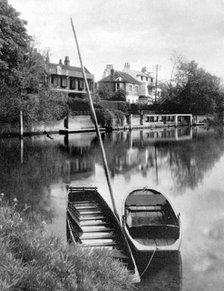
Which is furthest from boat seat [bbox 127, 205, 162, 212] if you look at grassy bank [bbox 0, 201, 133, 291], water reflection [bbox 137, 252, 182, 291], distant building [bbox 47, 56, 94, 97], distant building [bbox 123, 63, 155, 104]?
distant building [bbox 123, 63, 155, 104]

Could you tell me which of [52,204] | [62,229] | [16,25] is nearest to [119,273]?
[62,229]

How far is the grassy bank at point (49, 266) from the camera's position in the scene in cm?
693

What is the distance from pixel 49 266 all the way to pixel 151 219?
689cm

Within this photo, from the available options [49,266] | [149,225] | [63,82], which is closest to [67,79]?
[63,82]

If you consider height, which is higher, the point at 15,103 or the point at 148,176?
the point at 15,103

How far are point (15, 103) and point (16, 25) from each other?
956 cm

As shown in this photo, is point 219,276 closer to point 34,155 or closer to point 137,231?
point 137,231

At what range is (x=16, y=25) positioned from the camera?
127 ft

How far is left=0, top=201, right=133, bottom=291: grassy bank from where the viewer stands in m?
6.93

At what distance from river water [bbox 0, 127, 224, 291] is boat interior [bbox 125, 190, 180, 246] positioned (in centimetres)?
67

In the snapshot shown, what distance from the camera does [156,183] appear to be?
24375 millimetres

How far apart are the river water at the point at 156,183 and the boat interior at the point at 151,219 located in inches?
26.2

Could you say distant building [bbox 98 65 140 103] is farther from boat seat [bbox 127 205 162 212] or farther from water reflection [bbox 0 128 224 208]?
boat seat [bbox 127 205 162 212]

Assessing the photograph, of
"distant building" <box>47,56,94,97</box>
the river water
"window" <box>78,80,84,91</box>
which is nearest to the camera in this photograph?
the river water
